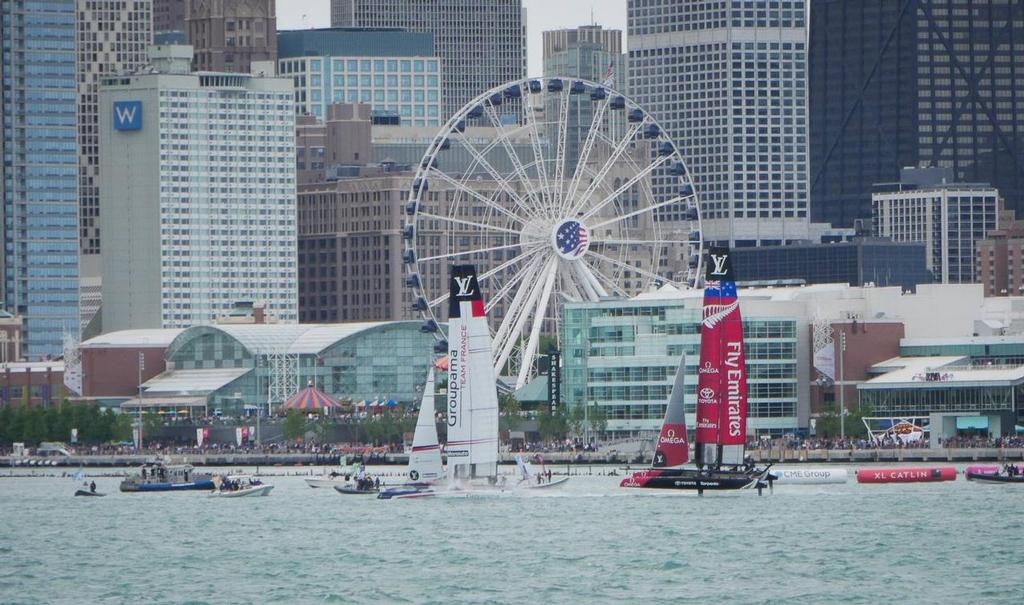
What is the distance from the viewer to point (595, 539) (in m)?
129

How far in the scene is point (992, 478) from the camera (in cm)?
17025

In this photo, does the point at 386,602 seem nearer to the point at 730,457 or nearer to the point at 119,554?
the point at 119,554

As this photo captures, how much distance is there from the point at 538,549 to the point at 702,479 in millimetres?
28255

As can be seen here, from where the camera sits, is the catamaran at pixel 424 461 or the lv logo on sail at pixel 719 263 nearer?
the lv logo on sail at pixel 719 263

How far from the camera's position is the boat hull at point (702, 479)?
15112cm

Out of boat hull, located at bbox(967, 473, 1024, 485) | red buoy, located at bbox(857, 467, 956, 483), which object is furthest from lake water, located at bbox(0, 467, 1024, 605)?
red buoy, located at bbox(857, 467, 956, 483)

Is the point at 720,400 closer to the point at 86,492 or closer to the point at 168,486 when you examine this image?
the point at 168,486

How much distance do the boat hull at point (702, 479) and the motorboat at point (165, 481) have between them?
110ft

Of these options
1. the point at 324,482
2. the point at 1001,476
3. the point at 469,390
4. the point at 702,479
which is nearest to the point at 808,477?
the point at 1001,476

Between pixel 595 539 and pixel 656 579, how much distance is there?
52.8 feet

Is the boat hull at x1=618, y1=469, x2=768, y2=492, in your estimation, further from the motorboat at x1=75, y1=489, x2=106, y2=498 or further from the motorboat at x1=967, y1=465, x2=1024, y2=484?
the motorboat at x1=75, y1=489, x2=106, y2=498

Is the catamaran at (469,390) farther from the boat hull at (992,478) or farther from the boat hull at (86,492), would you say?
the boat hull at (86,492)

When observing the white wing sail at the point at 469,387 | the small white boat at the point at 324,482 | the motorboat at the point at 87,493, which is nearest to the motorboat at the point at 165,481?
the motorboat at the point at 87,493

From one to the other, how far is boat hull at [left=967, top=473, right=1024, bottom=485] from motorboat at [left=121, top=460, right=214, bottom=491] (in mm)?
43994
